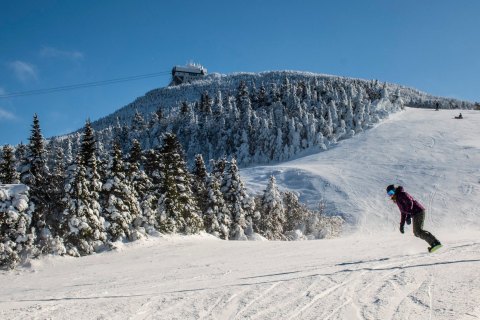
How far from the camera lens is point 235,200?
129ft

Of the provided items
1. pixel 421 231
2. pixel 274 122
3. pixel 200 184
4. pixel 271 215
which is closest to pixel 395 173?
pixel 271 215

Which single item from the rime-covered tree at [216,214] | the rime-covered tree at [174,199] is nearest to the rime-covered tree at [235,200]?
the rime-covered tree at [216,214]

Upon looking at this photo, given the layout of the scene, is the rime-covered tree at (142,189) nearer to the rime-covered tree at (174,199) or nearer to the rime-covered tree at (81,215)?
the rime-covered tree at (174,199)

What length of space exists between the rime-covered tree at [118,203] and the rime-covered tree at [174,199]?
3075 millimetres

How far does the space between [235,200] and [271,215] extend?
27.6 feet

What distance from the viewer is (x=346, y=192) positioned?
215 feet

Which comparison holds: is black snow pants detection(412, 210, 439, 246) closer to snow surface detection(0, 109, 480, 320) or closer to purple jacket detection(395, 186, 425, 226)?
purple jacket detection(395, 186, 425, 226)

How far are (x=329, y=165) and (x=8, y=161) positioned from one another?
213ft

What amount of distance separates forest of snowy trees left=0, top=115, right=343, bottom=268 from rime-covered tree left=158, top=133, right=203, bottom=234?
71 mm

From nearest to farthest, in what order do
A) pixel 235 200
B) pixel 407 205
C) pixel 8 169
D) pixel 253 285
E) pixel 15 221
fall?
pixel 253 285 → pixel 407 205 → pixel 15 221 → pixel 8 169 → pixel 235 200

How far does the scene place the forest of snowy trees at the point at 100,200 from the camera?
1811 cm

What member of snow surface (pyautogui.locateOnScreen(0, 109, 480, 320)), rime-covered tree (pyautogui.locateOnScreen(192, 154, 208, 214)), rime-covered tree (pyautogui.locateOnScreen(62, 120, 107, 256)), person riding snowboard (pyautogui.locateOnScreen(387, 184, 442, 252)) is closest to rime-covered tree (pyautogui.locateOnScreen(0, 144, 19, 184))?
rime-covered tree (pyautogui.locateOnScreen(62, 120, 107, 256))

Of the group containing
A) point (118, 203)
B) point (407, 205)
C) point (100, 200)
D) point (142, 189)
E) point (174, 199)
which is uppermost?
point (407, 205)

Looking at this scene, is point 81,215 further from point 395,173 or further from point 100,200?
point 395,173
